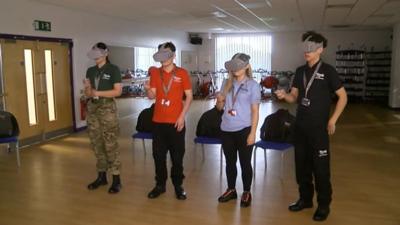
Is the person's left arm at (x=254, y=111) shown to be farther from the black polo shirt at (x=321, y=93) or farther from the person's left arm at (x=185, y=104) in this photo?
→ the person's left arm at (x=185, y=104)

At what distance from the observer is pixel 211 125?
4.84 meters

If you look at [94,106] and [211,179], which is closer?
[94,106]

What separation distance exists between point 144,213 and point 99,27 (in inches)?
235

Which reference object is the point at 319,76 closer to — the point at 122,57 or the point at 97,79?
the point at 97,79

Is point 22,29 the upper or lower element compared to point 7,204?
upper

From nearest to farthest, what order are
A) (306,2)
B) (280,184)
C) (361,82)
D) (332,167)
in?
(280,184), (332,167), (306,2), (361,82)

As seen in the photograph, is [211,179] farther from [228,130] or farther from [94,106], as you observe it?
[94,106]

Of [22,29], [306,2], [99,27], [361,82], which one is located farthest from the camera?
[361,82]

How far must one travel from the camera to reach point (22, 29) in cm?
636

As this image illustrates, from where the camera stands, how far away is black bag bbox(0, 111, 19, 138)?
16.5 ft

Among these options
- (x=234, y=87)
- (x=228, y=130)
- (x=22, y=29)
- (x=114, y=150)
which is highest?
(x=22, y=29)

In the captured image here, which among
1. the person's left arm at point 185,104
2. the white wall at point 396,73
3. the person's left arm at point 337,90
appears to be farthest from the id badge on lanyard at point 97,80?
the white wall at point 396,73

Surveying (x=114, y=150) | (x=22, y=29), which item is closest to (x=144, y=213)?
(x=114, y=150)

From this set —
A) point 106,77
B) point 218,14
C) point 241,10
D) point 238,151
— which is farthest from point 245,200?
point 218,14
